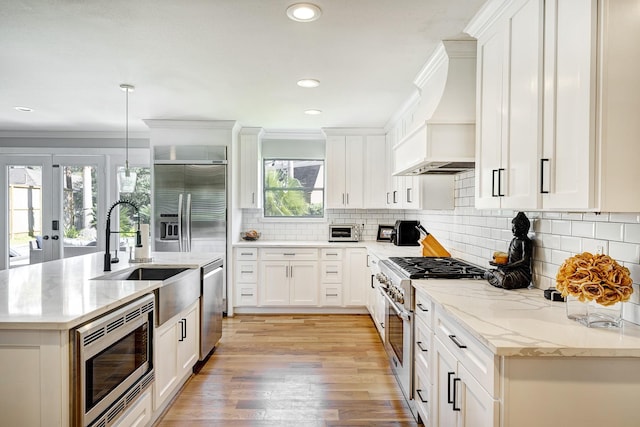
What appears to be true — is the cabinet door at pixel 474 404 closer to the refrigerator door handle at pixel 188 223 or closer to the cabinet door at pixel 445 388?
the cabinet door at pixel 445 388

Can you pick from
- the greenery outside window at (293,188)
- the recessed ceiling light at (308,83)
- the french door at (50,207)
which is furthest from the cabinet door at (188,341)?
the french door at (50,207)

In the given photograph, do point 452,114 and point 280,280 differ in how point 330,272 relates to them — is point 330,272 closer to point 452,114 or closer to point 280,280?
point 280,280

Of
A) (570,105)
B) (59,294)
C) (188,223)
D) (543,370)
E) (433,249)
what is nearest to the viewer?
(543,370)

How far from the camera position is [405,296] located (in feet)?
8.27

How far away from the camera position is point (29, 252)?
5.58m

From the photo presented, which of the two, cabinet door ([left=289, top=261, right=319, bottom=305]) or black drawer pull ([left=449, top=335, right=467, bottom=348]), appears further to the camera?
cabinet door ([left=289, top=261, right=319, bottom=305])

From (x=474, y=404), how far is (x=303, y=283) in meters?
3.52

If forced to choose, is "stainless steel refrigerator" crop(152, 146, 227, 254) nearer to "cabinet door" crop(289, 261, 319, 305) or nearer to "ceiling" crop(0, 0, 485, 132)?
"ceiling" crop(0, 0, 485, 132)

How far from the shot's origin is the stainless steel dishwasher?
129 inches

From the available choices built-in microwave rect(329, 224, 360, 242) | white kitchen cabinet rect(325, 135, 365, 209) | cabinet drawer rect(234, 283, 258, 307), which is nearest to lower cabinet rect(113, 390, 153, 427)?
cabinet drawer rect(234, 283, 258, 307)

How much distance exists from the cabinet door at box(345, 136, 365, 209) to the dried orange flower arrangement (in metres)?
3.81

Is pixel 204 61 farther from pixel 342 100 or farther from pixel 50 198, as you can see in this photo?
pixel 50 198

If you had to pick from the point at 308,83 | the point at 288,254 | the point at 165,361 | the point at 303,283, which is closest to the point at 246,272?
the point at 288,254

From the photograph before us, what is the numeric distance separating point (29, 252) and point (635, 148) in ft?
22.2
